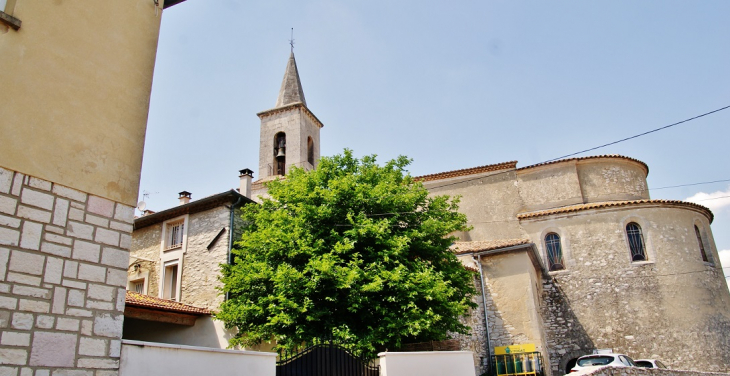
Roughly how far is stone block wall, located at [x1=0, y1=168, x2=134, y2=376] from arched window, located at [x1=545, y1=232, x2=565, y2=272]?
69.1 feet

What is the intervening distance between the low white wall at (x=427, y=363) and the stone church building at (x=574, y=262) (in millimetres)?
5576

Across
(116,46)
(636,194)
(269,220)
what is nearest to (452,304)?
(269,220)

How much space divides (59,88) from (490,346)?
1747 cm

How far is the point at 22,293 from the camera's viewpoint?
571 cm

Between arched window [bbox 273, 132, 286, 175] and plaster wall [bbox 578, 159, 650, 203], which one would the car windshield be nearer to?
plaster wall [bbox 578, 159, 650, 203]

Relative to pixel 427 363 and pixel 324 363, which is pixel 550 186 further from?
pixel 324 363

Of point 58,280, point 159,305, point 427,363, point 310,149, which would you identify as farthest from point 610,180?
point 58,280

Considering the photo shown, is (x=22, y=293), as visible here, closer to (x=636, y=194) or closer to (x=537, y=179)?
(x=537, y=179)

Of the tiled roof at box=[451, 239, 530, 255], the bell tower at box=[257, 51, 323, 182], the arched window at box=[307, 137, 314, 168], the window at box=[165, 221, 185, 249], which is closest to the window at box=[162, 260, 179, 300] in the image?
the window at box=[165, 221, 185, 249]

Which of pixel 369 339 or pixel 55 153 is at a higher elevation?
pixel 55 153

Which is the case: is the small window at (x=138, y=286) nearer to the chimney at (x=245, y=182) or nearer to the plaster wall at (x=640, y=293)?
the chimney at (x=245, y=182)

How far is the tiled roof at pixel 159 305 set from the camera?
13.3 m

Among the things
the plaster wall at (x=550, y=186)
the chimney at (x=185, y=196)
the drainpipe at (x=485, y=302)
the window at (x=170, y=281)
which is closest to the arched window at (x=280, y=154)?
the chimney at (x=185, y=196)

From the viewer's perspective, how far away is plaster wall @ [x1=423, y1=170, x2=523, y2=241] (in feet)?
84.5
